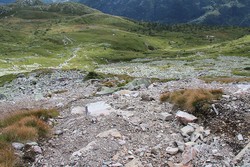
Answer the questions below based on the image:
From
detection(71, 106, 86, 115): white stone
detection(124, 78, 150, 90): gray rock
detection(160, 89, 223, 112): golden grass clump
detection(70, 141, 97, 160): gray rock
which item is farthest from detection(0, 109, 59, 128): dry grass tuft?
detection(124, 78, 150, 90): gray rock

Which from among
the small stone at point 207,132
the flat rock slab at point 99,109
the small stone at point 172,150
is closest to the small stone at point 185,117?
the small stone at point 207,132

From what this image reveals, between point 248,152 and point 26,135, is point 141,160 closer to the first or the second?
point 248,152

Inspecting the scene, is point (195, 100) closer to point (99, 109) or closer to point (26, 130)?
point (99, 109)

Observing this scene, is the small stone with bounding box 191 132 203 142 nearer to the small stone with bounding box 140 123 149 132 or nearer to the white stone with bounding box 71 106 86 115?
the small stone with bounding box 140 123 149 132

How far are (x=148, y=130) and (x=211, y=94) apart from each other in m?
4.97

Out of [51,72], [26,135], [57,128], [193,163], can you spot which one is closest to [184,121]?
[193,163]

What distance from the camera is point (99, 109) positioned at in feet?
65.3

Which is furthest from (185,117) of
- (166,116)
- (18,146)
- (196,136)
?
(18,146)

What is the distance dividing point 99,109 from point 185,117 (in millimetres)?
5738

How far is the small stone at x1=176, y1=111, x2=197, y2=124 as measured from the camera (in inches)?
668

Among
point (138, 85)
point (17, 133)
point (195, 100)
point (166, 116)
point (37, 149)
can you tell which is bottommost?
point (138, 85)

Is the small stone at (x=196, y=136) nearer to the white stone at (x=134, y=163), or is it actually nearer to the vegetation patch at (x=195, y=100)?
the vegetation patch at (x=195, y=100)

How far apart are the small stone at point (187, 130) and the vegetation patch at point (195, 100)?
5.37 feet

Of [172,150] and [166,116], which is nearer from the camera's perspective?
[172,150]
